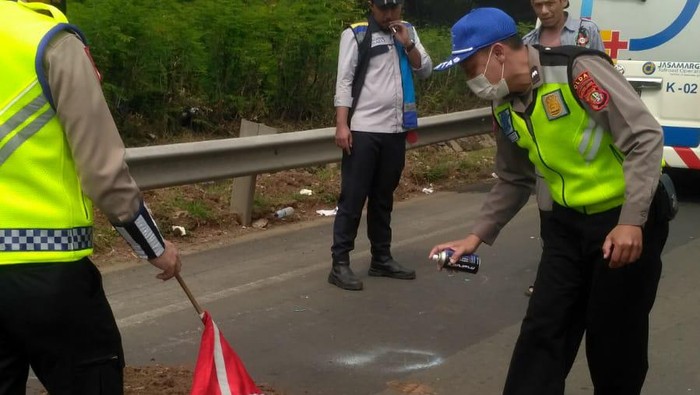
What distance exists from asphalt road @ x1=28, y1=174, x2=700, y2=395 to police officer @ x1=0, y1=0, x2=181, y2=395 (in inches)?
80.3

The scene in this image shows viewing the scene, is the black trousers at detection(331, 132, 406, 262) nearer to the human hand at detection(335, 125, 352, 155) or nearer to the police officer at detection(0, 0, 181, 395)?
the human hand at detection(335, 125, 352, 155)

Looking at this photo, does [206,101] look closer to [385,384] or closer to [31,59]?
[385,384]

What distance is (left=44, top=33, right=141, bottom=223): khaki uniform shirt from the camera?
2.90 metres

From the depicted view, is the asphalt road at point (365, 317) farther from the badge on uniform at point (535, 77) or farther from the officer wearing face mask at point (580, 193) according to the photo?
the badge on uniform at point (535, 77)

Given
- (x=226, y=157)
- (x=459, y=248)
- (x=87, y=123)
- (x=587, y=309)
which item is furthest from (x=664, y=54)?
(x=87, y=123)

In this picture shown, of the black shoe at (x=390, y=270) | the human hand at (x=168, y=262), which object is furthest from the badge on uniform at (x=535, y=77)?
the black shoe at (x=390, y=270)

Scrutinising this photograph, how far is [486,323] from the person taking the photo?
243 inches

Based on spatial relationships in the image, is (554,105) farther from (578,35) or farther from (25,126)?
(578,35)

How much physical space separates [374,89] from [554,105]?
330cm

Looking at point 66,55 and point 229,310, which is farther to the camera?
point 229,310

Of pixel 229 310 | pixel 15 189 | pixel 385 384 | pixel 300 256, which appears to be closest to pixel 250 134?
pixel 300 256

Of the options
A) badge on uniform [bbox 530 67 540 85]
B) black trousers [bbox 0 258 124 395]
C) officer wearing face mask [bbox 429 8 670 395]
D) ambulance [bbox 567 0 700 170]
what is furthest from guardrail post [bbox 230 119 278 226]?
black trousers [bbox 0 258 124 395]

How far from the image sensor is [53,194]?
300cm

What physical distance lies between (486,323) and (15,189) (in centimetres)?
372
